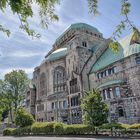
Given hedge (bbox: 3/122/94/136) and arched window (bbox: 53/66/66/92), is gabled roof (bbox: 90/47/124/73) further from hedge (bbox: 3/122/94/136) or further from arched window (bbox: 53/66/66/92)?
hedge (bbox: 3/122/94/136)

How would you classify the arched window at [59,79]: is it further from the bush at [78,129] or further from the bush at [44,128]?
the bush at [78,129]

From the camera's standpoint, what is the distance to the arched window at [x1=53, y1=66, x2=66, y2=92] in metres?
56.8

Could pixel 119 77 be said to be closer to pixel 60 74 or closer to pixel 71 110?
pixel 71 110

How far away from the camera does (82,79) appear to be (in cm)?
4972

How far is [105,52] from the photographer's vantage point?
5238 centimetres

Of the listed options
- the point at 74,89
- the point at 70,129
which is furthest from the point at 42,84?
the point at 70,129

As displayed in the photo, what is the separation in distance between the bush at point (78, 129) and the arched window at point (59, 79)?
2295 centimetres

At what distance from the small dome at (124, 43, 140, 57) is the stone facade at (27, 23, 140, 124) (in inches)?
9.0

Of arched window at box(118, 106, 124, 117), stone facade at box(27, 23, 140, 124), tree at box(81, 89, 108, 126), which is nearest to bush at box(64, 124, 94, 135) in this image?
tree at box(81, 89, 108, 126)

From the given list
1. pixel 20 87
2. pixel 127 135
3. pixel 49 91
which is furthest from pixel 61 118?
pixel 127 135

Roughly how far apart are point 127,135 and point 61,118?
2890 cm

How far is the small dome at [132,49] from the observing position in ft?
134

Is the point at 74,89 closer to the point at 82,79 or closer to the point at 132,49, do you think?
the point at 82,79

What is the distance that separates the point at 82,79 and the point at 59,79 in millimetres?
10473
